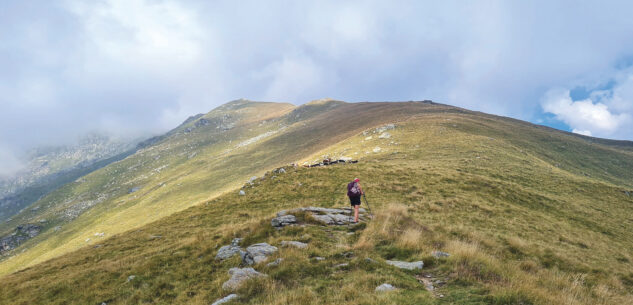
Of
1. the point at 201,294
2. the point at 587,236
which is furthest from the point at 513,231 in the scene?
the point at 201,294

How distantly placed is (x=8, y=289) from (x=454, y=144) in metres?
53.5

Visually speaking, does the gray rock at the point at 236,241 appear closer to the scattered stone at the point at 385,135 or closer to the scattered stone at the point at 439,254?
the scattered stone at the point at 439,254

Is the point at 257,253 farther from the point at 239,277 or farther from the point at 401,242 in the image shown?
the point at 401,242

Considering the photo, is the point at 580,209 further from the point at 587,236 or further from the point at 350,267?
the point at 350,267

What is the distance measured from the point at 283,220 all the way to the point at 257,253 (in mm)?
4213

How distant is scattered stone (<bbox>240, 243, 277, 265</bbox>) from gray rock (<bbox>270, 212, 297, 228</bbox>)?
3040 mm

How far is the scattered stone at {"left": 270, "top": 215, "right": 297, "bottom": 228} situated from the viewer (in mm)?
15009

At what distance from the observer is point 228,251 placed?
492 inches

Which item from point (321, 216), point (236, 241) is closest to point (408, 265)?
point (321, 216)

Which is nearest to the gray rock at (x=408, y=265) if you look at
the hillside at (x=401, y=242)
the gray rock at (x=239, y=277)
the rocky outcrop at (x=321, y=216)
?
the hillside at (x=401, y=242)

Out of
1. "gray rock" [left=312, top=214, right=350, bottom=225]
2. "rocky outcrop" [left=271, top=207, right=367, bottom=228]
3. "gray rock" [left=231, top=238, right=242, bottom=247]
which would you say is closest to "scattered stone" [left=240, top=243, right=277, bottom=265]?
"gray rock" [left=231, top=238, right=242, bottom=247]

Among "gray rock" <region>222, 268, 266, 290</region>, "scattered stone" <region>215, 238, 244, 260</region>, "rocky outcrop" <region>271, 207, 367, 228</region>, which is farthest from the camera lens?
"rocky outcrop" <region>271, 207, 367, 228</region>

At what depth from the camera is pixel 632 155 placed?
66.2 m

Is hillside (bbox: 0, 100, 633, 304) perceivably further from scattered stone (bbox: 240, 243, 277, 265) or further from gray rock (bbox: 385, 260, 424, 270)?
scattered stone (bbox: 240, 243, 277, 265)
